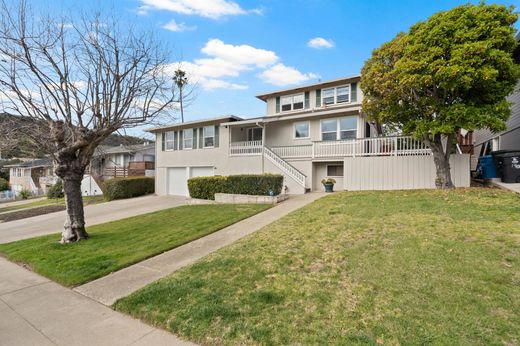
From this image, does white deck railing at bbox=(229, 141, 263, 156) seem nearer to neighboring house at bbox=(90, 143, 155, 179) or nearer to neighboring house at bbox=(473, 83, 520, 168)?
neighboring house at bbox=(473, 83, 520, 168)

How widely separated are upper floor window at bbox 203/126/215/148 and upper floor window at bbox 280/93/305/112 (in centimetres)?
559

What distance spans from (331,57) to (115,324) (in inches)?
630

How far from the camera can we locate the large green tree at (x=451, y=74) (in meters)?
8.39

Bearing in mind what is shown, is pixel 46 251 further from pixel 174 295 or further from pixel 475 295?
pixel 475 295

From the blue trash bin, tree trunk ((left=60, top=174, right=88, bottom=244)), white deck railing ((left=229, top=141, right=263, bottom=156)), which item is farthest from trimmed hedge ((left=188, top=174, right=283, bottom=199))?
the blue trash bin

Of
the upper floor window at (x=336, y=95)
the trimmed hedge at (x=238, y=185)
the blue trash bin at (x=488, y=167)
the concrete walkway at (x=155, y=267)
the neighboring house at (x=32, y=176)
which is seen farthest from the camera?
the neighboring house at (x=32, y=176)

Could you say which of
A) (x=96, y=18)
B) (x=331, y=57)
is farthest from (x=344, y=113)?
(x=96, y=18)

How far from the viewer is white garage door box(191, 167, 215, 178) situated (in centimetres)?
1876

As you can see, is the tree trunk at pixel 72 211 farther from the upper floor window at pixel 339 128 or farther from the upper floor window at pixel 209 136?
the upper floor window at pixel 339 128

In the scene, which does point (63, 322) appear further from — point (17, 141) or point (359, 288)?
point (17, 141)

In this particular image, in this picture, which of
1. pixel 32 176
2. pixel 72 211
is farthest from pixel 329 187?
pixel 32 176

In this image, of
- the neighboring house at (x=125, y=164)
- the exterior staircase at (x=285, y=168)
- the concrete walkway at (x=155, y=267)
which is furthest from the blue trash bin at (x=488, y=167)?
the neighboring house at (x=125, y=164)

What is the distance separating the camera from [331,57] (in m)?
15.4

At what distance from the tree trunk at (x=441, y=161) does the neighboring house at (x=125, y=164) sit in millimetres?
23472
